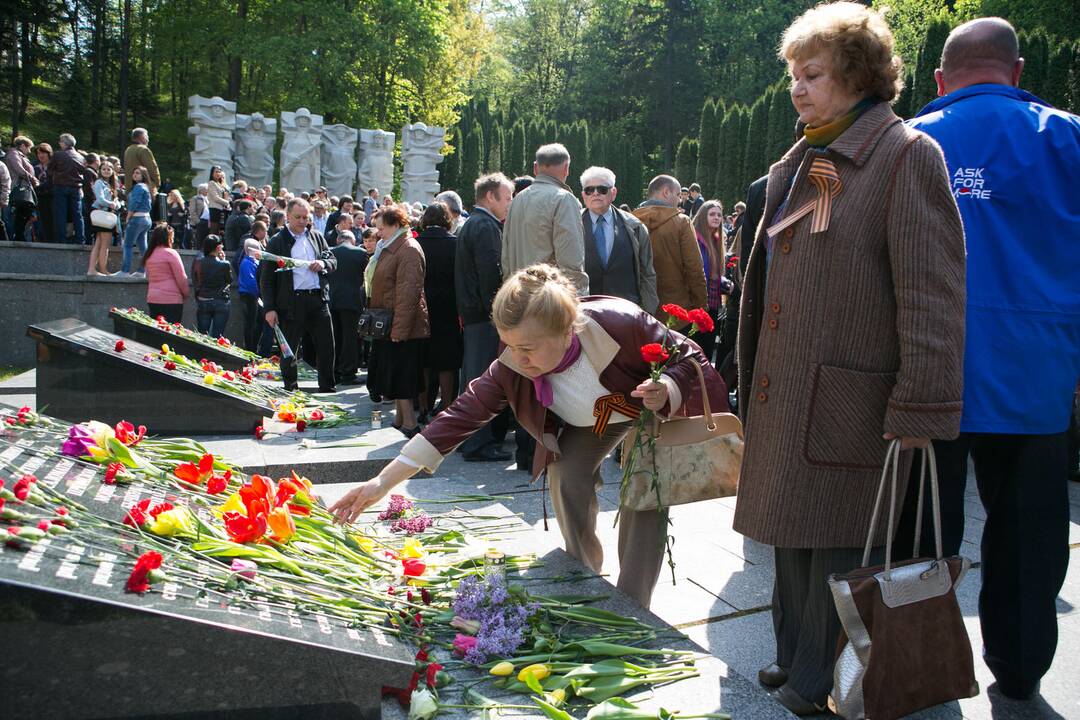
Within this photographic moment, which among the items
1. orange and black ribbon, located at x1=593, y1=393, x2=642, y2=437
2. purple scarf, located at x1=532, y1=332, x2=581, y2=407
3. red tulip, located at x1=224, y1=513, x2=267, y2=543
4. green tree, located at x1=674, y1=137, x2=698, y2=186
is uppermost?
green tree, located at x1=674, y1=137, x2=698, y2=186

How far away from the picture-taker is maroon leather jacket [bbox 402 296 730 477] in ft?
10.3

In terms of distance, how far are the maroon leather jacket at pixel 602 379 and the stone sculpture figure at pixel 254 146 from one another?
23.3 meters

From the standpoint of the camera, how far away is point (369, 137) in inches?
1061

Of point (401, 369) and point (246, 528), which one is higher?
point (246, 528)

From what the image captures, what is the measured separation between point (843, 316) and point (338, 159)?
25414mm

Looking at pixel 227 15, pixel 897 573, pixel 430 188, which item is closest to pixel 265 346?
pixel 897 573

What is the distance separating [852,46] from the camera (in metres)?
2.48

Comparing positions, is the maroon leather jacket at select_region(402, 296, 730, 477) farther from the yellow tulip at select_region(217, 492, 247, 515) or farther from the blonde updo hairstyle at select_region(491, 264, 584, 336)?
the yellow tulip at select_region(217, 492, 247, 515)

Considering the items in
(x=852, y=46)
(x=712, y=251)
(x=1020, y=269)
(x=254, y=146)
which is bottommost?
(x=712, y=251)

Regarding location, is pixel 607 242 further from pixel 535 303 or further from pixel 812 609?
pixel 812 609

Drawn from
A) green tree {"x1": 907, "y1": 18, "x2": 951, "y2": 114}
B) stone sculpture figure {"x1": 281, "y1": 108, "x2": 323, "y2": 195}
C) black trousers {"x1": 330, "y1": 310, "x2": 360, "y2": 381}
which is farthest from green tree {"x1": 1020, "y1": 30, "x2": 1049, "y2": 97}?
black trousers {"x1": 330, "y1": 310, "x2": 360, "y2": 381}

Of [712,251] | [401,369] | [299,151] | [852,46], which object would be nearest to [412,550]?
[852,46]

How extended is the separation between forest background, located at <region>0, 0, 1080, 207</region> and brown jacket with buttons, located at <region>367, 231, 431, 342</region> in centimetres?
1878

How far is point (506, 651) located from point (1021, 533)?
5.36ft
